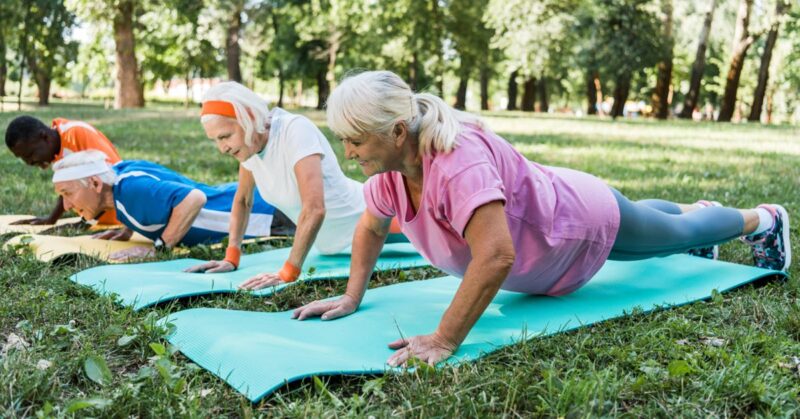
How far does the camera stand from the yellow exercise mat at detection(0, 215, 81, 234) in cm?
559

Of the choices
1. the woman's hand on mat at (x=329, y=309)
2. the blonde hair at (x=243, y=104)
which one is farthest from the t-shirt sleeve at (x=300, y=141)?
the woman's hand on mat at (x=329, y=309)

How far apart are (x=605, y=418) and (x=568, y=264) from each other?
1.24m

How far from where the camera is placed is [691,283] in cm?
391

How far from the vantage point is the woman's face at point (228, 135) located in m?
4.05

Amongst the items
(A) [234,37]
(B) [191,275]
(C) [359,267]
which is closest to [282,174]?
(B) [191,275]

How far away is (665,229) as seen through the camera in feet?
11.6

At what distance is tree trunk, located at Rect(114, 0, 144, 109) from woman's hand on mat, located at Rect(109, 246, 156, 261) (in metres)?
21.0

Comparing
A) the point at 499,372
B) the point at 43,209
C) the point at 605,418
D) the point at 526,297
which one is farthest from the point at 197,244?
the point at 605,418

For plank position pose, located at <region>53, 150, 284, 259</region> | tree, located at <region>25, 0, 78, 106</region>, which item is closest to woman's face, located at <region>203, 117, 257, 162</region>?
plank position pose, located at <region>53, 150, 284, 259</region>

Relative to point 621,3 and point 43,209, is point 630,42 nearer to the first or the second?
point 621,3

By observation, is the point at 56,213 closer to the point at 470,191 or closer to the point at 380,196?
the point at 380,196

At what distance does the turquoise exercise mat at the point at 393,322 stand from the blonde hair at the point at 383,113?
83 centimetres

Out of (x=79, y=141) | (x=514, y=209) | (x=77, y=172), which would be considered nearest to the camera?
(x=514, y=209)

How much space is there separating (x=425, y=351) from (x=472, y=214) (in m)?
0.54
